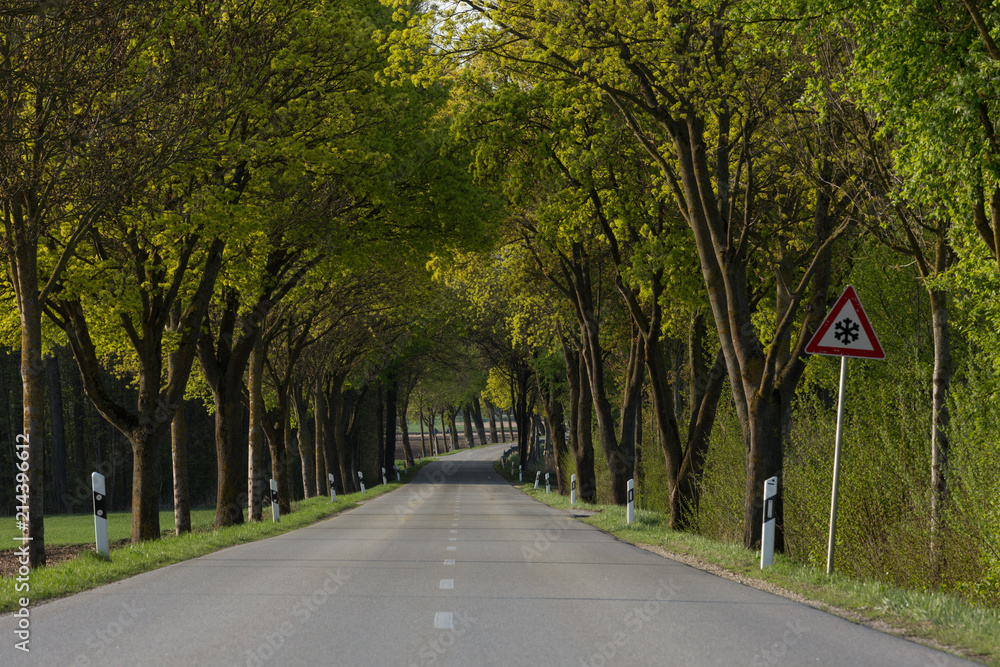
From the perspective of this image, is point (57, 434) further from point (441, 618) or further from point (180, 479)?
point (441, 618)

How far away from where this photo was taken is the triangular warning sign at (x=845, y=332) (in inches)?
409

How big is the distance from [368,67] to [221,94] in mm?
4352

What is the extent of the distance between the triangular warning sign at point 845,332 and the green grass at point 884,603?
8.04 feet

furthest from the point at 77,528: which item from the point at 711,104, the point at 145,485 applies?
the point at 711,104

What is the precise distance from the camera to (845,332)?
34.3 feet

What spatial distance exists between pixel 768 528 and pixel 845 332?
2.75 m

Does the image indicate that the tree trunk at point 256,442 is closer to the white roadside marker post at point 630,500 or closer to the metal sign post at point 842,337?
the white roadside marker post at point 630,500

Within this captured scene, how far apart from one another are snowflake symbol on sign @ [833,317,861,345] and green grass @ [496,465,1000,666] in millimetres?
2569

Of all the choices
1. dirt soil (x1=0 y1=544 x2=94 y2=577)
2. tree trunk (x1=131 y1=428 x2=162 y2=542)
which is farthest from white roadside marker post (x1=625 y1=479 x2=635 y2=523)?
dirt soil (x1=0 y1=544 x2=94 y2=577)

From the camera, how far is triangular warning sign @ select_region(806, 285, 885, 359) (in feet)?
34.1

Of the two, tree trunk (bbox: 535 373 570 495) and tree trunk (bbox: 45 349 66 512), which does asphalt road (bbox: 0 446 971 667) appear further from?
tree trunk (bbox: 45 349 66 512)

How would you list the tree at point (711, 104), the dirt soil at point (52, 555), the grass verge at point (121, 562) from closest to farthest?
the grass verge at point (121, 562) → the tree at point (711, 104) → the dirt soil at point (52, 555)

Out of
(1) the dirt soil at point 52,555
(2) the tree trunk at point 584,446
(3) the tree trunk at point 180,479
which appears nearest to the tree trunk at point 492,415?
(2) the tree trunk at point 584,446

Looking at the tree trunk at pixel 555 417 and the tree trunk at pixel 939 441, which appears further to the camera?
the tree trunk at pixel 555 417
